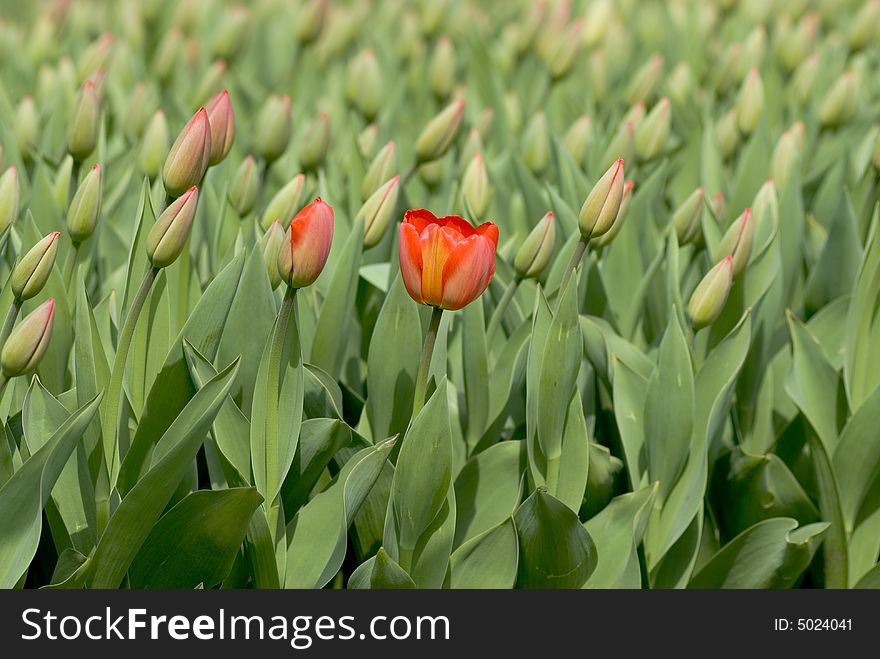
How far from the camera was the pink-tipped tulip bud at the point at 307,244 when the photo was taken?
4.03 feet

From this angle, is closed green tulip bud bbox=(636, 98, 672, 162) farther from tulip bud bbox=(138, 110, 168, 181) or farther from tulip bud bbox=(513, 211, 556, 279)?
tulip bud bbox=(138, 110, 168, 181)

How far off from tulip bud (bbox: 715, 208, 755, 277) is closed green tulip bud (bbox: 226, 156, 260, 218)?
2.53 ft

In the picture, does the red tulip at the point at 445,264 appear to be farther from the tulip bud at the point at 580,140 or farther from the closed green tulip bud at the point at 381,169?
the tulip bud at the point at 580,140

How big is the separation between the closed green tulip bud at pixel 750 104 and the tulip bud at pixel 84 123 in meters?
1.33

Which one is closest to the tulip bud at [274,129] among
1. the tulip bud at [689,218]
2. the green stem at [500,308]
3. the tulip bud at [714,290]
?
the green stem at [500,308]

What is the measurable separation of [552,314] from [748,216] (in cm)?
35

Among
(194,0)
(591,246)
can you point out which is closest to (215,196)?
(591,246)

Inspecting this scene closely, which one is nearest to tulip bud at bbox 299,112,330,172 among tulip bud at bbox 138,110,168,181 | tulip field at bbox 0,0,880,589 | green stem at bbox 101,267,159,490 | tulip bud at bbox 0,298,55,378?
tulip field at bbox 0,0,880,589

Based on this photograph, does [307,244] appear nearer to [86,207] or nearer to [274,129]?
[86,207]

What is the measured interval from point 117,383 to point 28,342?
0.15 m

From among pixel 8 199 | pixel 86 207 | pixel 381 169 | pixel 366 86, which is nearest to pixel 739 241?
pixel 381 169

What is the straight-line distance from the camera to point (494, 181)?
2.19 metres

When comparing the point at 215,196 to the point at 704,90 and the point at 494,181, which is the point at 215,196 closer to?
the point at 494,181

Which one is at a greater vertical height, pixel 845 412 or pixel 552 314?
pixel 552 314
